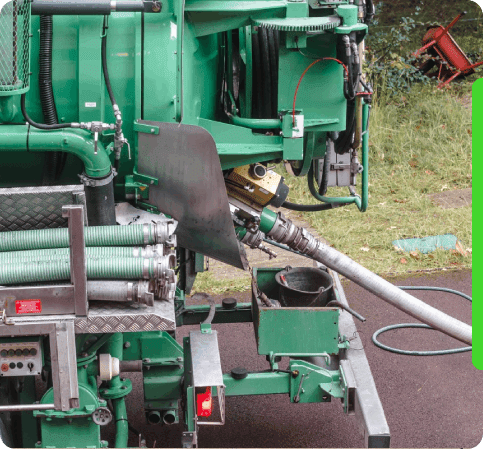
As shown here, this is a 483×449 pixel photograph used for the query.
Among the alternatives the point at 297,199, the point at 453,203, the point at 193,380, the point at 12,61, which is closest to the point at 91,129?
the point at 12,61

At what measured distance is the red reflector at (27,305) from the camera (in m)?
3.33

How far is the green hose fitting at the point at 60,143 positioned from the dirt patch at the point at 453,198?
5.13 meters

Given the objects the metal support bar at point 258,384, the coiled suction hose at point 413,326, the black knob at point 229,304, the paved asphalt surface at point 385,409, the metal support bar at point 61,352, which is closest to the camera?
the metal support bar at point 61,352

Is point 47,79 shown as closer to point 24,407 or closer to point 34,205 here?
point 34,205

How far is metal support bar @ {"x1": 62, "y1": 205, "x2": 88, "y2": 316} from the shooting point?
3.19m

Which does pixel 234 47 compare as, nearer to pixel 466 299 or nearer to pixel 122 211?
pixel 122 211

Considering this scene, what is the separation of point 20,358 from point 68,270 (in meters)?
0.46

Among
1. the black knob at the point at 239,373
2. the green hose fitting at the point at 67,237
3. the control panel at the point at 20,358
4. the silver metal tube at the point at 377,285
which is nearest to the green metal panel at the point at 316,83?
the silver metal tube at the point at 377,285

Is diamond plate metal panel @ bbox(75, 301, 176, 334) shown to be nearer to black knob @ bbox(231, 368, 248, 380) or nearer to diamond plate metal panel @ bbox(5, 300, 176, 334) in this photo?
diamond plate metal panel @ bbox(5, 300, 176, 334)

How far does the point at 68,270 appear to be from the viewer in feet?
11.0

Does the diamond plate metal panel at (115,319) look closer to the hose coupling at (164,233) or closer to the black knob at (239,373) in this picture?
the hose coupling at (164,233)

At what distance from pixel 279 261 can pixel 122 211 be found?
311cm

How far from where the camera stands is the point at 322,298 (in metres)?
4.51

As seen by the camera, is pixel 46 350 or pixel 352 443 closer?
pixel 46 350
